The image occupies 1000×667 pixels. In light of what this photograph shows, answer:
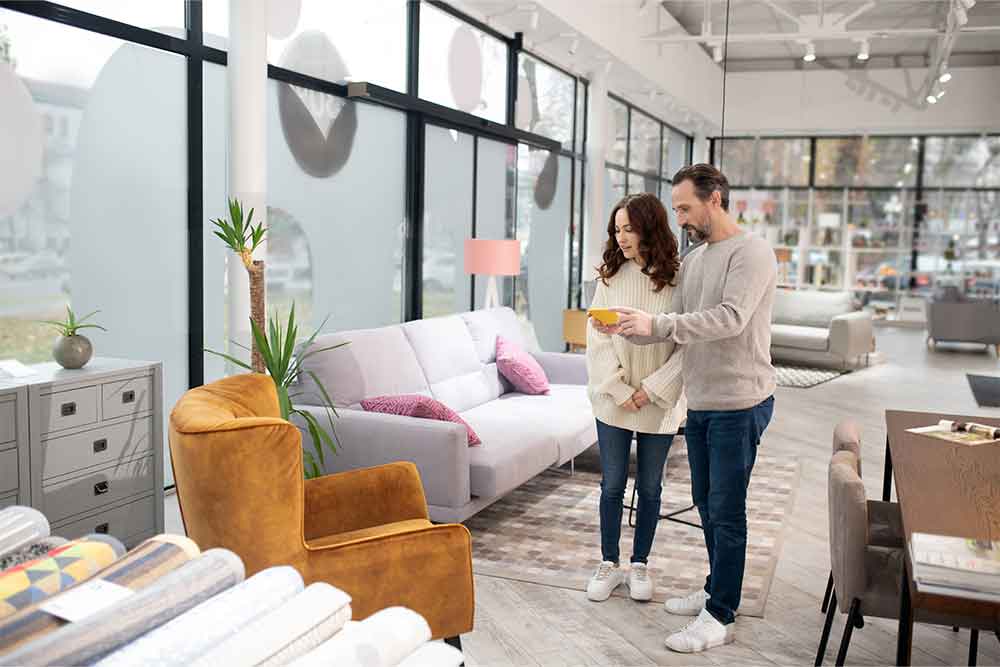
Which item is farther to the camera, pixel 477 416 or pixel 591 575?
pixel 477 416

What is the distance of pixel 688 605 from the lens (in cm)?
323

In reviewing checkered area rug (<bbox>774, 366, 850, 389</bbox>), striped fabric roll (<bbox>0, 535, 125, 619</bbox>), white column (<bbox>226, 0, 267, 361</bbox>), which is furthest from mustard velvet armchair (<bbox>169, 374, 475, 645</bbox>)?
checkered area rug (<bbox>774, 366, 850, 389</bbox>)

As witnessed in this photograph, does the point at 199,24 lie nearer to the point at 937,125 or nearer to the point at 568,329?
the point at 568,329

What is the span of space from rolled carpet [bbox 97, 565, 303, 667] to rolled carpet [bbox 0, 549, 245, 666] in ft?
0.05

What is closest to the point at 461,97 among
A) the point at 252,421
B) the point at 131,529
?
the point at 131,529

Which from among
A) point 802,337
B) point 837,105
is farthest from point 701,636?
point 837,105

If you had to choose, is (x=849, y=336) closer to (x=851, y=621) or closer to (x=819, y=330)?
(x=819, y=330)

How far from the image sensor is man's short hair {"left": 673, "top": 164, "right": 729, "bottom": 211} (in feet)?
9.39

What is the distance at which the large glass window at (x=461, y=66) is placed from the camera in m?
6.36

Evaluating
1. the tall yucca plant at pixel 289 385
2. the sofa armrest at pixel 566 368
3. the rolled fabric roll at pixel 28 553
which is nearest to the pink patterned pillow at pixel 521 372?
the sofa armrest at pixel 566 368

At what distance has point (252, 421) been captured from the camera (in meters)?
2.15

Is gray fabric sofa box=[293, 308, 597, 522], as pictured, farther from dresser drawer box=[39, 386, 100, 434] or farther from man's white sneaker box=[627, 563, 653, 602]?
dresser drawer box=[39, 386, 100, 434]

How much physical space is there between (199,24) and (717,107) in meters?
9.52

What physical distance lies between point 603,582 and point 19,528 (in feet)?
7.32
